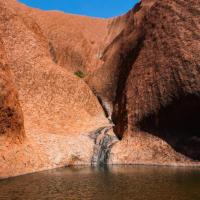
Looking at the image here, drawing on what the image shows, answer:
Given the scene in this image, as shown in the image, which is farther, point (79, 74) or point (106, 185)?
point (79, 74)

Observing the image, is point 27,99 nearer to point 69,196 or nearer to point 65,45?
point 69,196

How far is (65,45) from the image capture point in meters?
79.0

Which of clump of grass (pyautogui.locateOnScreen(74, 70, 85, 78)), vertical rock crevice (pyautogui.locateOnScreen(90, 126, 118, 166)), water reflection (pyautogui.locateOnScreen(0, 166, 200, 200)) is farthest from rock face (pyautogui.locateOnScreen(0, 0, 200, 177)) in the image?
clump of grass (pyautogui.locateOnScreen(74, 70, 85, 78))

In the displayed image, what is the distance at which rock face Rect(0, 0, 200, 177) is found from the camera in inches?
1446

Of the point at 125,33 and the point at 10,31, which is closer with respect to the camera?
the point at 10,31

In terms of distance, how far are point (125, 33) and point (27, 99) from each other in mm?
30481

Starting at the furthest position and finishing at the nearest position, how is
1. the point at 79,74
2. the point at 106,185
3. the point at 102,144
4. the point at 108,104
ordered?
1. the point at 79,74
2. the point at 108,104
3. the point at 102,144
4. the point at 106,185


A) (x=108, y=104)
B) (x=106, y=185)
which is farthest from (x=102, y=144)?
(x=106, y=185)

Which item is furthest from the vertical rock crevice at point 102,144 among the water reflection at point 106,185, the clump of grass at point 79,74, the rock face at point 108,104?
the clump of grass at point 79,74

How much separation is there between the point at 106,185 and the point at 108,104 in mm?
33246

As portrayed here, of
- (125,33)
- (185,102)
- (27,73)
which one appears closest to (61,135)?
(27,73)

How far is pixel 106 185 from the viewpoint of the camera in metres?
26.8

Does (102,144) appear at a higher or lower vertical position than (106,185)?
higher

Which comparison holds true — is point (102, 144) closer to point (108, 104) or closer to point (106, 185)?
point (108, 104)
